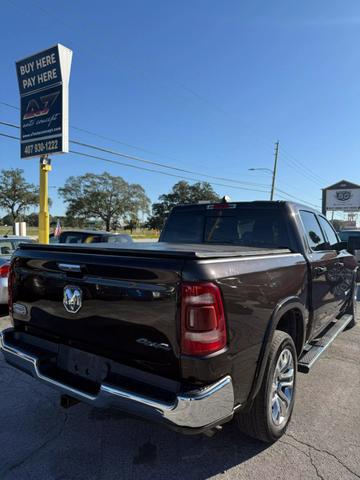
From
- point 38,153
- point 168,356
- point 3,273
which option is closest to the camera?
point 168,356

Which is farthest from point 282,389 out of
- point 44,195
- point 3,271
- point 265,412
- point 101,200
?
point 101,200

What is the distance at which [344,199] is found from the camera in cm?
3753

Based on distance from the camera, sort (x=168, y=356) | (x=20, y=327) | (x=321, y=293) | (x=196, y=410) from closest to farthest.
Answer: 1. (x=196, y=410)
2. (x=168, y=356)
3. (x=20, y=327)
4. (x=321, y=293)

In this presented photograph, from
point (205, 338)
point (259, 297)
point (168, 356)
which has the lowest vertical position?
point (168, 356)

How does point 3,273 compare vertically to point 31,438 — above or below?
above

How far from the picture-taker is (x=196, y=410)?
197 cm

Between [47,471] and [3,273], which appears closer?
[47,471]

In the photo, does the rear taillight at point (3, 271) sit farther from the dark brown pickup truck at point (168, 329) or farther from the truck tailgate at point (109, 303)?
the truck tailgate at point (109, 303)

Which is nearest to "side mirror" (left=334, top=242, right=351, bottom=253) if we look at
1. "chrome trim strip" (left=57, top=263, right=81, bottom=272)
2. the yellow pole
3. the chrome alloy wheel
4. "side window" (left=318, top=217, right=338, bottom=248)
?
"side window" (left=318, top=217, right=338, bottom=248)

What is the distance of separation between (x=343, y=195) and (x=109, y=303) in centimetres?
3991

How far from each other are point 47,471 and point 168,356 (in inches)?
49.0

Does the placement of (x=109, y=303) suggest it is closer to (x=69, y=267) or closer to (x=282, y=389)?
(x=69, y=267)

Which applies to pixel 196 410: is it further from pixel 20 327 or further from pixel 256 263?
pixel 20 327

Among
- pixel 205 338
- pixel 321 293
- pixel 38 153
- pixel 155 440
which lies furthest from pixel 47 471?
pixel 38 153
